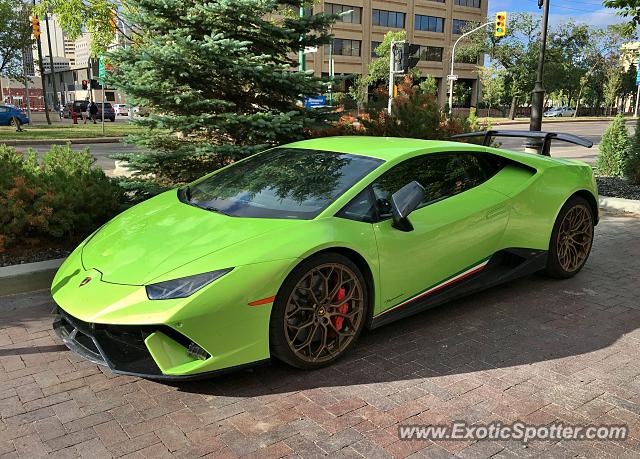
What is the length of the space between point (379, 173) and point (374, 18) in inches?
2693

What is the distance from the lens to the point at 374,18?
6688cm

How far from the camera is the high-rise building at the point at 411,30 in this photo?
212ft

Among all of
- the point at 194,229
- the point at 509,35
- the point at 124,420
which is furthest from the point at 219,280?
Result: the point at 509,35

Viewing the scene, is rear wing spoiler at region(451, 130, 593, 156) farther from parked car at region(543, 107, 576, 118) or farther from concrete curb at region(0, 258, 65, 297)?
parked car at region(543, 107, 576, 118)

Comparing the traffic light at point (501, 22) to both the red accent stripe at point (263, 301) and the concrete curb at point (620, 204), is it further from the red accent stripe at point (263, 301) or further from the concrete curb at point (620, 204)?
the red accent stripe at point (263, 301)

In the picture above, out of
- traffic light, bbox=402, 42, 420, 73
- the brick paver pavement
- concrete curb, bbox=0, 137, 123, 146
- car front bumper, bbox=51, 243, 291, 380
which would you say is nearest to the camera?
the brick paver pavement

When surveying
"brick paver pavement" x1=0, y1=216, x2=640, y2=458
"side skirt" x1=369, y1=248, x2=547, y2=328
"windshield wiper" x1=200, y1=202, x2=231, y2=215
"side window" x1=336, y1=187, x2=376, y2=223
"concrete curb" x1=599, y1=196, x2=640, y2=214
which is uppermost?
"side window" x1=336, y1=187, x2=376, y2=223

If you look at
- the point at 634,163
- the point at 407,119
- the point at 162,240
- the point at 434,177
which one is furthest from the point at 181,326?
the point at 634,163

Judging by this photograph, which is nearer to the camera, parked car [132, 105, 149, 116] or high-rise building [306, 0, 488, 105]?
parked car [132, 105, 149, 116]

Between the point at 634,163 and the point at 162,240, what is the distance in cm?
943

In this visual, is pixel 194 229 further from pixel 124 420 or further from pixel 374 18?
pixel 374 18

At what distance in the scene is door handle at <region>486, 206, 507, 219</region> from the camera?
169 inches

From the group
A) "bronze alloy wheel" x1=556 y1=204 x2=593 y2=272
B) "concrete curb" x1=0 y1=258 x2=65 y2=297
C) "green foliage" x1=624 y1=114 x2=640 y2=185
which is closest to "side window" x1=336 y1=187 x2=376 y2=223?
"bronze alloy wheel" x1=556 y1=204 x2=593 y2=272

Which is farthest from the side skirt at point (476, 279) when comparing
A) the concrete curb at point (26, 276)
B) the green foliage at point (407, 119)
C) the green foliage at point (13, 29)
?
the green foliage at point (13, 29)
